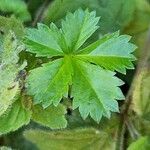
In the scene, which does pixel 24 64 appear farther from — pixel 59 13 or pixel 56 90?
pixel 59 13

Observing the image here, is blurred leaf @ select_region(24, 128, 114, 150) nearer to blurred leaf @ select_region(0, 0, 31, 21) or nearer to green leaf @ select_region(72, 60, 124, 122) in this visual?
green leaf @ select_region(72, 60, 124, 122)

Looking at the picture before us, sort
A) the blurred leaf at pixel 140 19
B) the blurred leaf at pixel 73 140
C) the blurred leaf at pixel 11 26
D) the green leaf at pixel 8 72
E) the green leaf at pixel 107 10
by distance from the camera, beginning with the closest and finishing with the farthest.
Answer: the green leaf at pixel 8 72
the blurred leaf at pixel 11 26
the blurred leaf at pixel 73 140
the green leaf at pixel 107 10
the blurred leaf at pixel 140 19

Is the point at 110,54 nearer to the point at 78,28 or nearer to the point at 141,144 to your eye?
the point at 78,28

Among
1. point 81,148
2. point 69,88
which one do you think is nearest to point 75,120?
point 81,148

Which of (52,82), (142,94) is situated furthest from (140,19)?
(52,82)

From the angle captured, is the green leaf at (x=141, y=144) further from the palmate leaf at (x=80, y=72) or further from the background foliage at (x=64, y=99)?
the palmate leaf at (x=80, y=72)

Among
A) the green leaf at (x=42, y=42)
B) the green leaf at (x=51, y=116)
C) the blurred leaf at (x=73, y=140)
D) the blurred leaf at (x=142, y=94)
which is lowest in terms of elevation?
the blurred leaf at (x=73, y=140)

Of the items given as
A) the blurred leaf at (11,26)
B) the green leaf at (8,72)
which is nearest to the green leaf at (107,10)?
the blurred leaf at (11,26)

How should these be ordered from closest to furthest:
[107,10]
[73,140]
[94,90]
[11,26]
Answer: [94,90]
[11,26]
[73,140]
[107,10]
